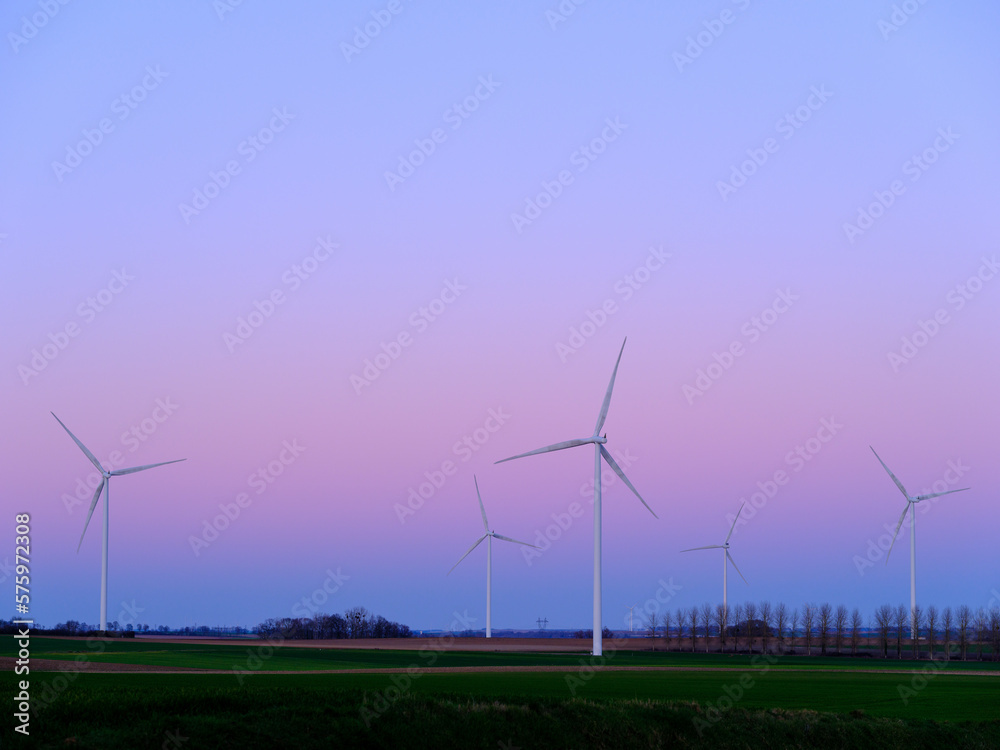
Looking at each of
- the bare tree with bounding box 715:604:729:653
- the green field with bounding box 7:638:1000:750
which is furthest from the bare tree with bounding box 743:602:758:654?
the green field with bounding box 7:638:1000:750

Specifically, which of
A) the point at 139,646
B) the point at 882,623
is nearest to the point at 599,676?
the point at 139,646

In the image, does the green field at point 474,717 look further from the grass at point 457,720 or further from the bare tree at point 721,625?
the bare tree at point 721,625

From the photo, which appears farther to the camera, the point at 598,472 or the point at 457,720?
the point at 598,472

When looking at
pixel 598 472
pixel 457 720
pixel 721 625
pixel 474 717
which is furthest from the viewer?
pixel 721 625

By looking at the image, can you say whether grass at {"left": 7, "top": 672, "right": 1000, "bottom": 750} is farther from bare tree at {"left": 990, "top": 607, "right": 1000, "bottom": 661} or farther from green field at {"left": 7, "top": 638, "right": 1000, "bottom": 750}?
bare tree at {"left": 990, "top": 607, "right": 1000, "bottom": 661}

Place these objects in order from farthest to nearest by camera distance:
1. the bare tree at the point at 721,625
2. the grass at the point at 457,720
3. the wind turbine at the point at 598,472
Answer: the bare tree at the point at 721,625 < the wind turbine at the point at 598,472 < the grass at the point at 457,720

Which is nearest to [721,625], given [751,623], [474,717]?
[751,623]

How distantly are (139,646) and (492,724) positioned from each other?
3349 inches

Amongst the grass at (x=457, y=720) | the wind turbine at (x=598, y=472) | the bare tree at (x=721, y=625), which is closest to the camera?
the grass at (x=457, y=720)

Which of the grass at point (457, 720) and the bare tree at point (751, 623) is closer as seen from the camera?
the grass at point (457, 720)

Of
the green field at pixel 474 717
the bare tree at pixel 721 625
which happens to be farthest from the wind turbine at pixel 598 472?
the bare tree at pixel 721 625

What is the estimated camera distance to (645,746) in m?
32.0

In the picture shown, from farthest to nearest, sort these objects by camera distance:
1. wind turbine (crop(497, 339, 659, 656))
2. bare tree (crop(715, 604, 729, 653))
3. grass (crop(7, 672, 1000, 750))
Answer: bare tree (crop(715, 604, 729, 653)) < wind turbine (crop(497, 339, 659, 656)) < grass (crop(7, 672, 1000, 750))

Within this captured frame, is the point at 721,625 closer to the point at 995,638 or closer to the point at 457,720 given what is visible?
the point at 995,638
